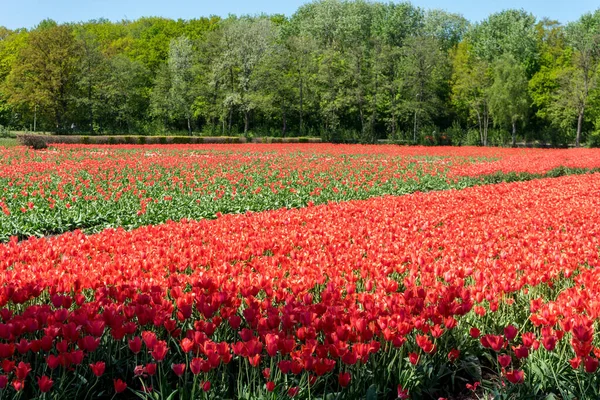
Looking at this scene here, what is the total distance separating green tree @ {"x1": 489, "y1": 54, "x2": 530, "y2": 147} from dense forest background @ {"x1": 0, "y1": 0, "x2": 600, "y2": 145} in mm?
101

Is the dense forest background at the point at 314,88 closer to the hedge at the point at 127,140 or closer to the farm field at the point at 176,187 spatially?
the hedge at the point at 127,140

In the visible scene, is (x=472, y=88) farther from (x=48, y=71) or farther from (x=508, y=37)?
(x=48, y=71)

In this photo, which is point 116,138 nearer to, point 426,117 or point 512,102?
point 426,117

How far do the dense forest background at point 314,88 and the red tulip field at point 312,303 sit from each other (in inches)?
1610

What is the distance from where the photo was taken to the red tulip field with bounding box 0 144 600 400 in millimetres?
3051

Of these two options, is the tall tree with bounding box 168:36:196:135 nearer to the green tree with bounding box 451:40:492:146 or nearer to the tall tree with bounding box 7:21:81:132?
the tall tree with bounding box 7:21:81:132

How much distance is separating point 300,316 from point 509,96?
161 feet

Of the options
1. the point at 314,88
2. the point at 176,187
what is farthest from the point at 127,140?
the point at 176,187

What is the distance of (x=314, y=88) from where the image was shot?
53812 millimetres

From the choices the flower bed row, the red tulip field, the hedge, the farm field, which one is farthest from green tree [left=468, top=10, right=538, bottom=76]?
the flower bed row

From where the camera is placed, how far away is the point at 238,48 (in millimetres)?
49812

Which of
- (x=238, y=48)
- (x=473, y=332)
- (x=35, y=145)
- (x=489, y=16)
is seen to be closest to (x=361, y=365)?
(x=473, y=332)

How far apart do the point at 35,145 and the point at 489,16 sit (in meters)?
58.0

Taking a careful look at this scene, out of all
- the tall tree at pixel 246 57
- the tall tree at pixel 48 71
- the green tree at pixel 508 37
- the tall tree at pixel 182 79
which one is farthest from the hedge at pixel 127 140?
the green tree at pixel 508 37
